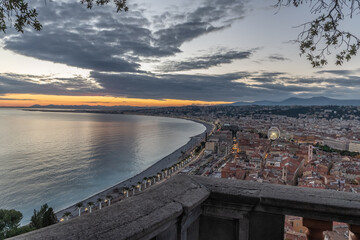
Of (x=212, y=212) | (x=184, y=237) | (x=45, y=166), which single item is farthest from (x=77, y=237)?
(x=45, y=166)

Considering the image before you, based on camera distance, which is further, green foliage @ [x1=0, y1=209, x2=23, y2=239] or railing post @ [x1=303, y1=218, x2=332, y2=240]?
green foliage @ [x1=0, y1=209, x2=23, y2=239]

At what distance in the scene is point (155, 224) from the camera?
85 centimetres

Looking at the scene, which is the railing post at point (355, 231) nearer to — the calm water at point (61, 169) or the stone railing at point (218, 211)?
the stone railing at point (218, 211)

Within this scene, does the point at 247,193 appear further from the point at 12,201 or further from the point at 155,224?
the point at 12,201

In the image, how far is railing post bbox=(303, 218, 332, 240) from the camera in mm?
1092

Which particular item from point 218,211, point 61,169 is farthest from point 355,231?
point 61,169

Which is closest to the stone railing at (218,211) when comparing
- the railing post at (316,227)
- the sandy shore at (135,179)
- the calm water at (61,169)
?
the railing post at (316,227)

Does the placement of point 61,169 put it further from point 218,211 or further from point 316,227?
point 316,227

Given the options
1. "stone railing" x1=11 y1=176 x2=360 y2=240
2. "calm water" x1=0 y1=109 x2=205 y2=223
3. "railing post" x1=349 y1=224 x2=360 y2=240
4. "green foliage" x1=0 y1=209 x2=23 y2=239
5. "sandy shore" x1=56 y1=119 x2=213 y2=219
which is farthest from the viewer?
"calm water" x1=0 y1=109 x2=205 y2=223

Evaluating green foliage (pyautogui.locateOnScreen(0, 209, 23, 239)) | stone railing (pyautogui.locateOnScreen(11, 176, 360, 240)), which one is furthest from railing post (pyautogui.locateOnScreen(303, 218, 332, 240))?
green foliage (pyautogui.locateOnScreen(0, 209, 23, 239))

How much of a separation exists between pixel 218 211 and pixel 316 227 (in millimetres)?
442

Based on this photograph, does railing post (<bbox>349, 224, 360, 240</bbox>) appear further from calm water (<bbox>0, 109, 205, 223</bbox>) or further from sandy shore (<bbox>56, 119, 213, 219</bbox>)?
calm water (<bbox>0, 109, 205, 223</bbox>)

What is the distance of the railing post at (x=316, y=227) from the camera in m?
1.09

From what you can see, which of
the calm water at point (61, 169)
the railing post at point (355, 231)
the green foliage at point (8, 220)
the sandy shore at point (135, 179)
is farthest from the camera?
the calm water at point (61, 169)
